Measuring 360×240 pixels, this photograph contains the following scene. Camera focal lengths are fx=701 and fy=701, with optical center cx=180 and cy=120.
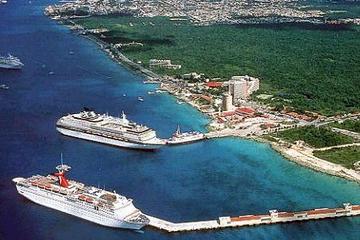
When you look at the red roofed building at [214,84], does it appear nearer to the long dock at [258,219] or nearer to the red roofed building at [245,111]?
the red roofed building at [245,111]

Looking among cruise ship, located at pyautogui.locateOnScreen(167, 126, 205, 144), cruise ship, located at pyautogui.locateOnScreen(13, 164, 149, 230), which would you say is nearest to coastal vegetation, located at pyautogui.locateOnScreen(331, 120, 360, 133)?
cruise ship, located at pyautogui.locateOnScreen(167, 126, 205, 144)

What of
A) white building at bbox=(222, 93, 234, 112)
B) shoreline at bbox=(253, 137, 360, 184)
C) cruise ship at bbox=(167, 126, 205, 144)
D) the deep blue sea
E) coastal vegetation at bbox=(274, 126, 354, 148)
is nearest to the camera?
the deep blue sea

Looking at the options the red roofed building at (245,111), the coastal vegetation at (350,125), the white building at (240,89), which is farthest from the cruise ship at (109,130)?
the coastal vegetation at (350,125)

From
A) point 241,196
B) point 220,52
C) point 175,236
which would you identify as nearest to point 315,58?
point 220,52

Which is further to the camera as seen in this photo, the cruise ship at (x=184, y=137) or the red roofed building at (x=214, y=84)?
the red roofed building at (x=214, y=84)

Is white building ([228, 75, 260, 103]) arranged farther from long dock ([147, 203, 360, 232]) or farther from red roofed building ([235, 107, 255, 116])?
long dock ([147, 203, 360, 232])

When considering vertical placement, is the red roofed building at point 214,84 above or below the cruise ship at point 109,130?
below

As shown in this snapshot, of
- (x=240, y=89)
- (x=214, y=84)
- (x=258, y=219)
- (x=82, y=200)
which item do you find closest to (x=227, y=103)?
(x=240, y=89)

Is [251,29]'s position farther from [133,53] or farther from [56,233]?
[56,233]
